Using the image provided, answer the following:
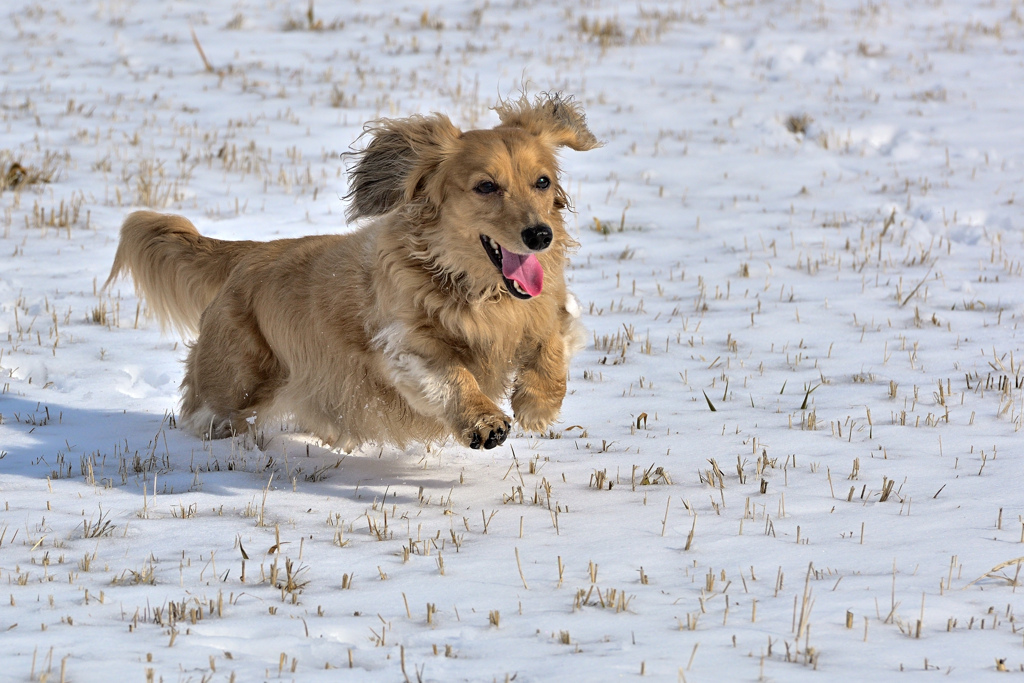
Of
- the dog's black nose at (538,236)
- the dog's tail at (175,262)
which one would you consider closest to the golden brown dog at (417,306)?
the dog's black nose at (538,236)

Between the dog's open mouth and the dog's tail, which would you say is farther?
the dog's tail

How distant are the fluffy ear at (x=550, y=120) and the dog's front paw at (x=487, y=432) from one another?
54.3 inches

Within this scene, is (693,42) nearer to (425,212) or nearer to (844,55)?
(844,55)

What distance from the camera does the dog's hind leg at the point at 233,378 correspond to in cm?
509

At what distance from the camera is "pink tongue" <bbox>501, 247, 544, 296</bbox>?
436cm

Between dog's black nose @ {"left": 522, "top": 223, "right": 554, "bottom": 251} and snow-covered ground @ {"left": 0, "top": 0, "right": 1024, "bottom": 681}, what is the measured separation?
93 centimetres

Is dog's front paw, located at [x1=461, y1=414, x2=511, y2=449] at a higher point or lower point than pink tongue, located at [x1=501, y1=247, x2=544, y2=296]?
lower

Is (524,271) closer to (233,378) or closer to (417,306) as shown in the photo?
(417,306)

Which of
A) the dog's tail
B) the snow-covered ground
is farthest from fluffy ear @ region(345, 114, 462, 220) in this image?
the snow-covered ground

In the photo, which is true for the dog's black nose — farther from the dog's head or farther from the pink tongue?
the pink tongue

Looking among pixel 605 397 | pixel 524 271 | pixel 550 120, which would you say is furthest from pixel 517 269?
pixel 605 397

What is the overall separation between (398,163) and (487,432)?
1268 mm

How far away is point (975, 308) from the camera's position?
6.79m

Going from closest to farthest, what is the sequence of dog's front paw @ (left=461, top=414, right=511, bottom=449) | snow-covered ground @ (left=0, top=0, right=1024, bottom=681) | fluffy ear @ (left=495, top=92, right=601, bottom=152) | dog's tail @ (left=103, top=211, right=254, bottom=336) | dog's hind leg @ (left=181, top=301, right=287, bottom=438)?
snow-covered ground @ (left=0, top=0, right=1024, bottom=681) → dog's front paw @ (left=461, top=414, right=511, bottom=449) → fluffy ear @ (left=495, top=92, right=601, bottom=152) → dog's hind leg @ (left=181, top=301, right=287, bottom=438) → dog's tail @ (left=103, top=211, right=254, bottom=336)
